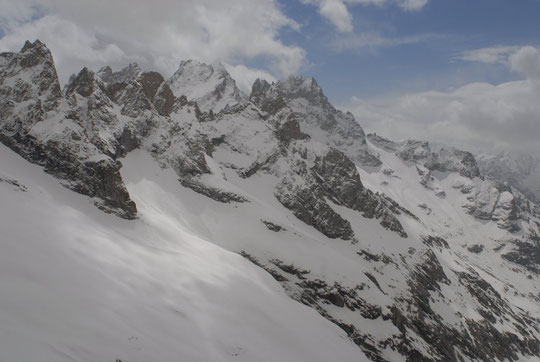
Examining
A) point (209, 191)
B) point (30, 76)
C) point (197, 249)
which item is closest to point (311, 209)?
point (209, 191)

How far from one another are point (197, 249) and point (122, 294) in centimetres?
2820

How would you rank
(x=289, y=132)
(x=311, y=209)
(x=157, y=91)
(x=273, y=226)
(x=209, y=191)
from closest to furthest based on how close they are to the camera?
1. (x=273, y=226)
2. (x=209, y=191)
3. (x=311, y=209)
4. (x=157, y=91)
5. (x=289, y=132)

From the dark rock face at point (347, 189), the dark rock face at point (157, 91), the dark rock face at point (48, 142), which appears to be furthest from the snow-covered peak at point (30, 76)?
the dark rock face at point (347, 189)

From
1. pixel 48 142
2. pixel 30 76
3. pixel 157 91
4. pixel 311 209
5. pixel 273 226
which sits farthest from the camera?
pixel 157 91

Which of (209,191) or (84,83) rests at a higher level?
(84,83)

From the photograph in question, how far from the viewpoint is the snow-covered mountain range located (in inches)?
875

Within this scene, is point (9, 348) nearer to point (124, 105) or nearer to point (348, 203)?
point (124, 105)

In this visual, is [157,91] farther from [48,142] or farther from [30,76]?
[48,142]

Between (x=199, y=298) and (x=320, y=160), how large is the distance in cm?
10404

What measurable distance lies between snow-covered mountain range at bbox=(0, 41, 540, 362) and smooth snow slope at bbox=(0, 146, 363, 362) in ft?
0.54

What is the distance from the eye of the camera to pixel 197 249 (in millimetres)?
54156

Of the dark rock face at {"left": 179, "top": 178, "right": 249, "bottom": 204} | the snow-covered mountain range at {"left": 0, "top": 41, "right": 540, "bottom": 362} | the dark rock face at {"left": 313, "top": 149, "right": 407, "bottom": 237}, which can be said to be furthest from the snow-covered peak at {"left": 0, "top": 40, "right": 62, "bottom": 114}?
the dark rock face at {"left": 313, "top": 149, "right": 407, "bottom": 237}

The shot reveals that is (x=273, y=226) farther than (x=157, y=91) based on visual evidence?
No

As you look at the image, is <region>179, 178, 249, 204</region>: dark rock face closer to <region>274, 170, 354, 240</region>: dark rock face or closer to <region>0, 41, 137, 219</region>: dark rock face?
<region>274, 170, 354, 240</region>: dark rock face
